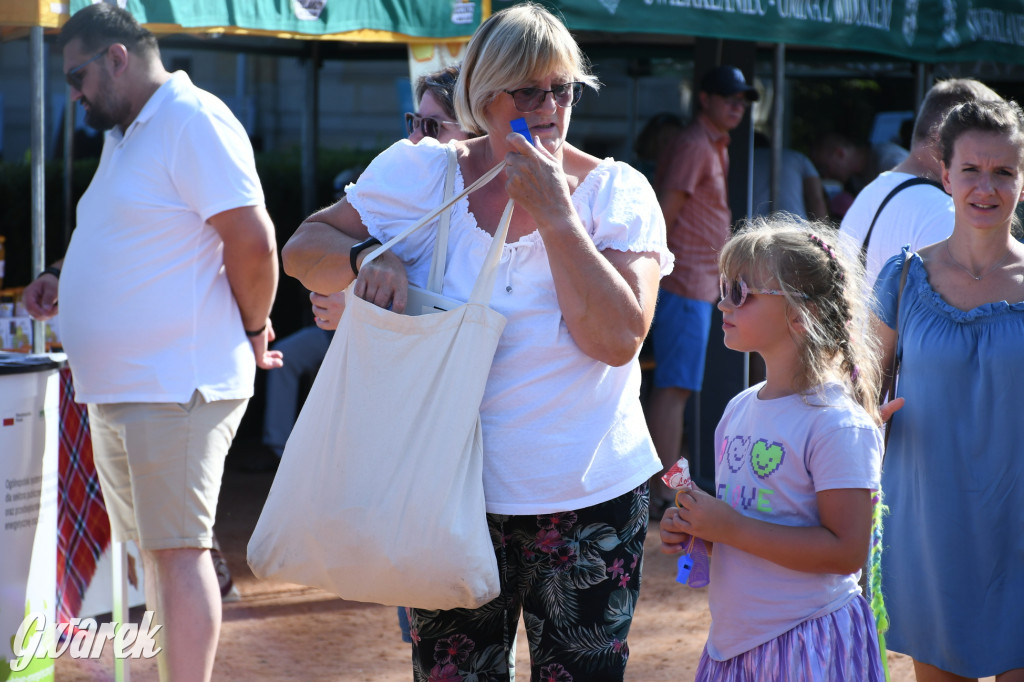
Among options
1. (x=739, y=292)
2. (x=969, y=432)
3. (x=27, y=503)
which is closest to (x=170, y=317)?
(x=27, y=503)

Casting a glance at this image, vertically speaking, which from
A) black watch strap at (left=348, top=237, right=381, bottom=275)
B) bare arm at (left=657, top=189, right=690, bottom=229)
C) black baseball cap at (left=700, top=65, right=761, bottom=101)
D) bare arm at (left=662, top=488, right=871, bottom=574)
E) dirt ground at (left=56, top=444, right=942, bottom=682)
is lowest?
dirt ground at (left=56, top=444, right=942, bottom=682)

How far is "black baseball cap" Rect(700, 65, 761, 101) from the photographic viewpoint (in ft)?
19.2

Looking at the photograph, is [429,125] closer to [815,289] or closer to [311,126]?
[815,289]

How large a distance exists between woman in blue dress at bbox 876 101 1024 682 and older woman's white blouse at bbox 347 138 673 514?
854 mm

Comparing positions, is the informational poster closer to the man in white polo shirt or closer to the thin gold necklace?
the man in white polo shirt

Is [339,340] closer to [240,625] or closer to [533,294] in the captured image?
[533,294]

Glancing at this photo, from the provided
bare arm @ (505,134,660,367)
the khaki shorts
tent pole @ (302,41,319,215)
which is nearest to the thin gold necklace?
bare arm @ (505,134,660,367)

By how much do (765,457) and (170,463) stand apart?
1.56 m

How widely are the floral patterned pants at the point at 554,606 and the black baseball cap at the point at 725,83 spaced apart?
4127mm

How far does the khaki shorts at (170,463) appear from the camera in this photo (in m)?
2.90

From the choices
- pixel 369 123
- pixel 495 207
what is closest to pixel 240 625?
pixel 495 207

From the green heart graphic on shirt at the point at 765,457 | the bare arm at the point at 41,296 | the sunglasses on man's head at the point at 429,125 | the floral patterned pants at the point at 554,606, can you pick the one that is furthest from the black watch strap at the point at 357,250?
the bare arm at the point at 41,296

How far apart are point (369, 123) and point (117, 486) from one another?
21816 mm

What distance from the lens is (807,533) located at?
6.83 feet
